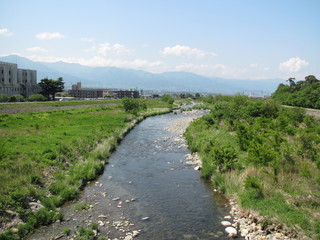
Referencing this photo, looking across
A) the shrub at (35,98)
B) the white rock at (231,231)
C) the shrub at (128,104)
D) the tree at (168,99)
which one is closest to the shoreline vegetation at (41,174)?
the white rock at (231,231)

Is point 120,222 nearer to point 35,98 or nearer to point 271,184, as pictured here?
point 271,184

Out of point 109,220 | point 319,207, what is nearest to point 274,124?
point 319,207

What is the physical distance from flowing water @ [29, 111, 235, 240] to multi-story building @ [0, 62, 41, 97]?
107095mm

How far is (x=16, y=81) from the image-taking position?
12031 cm

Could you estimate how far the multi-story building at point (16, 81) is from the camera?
112250mm

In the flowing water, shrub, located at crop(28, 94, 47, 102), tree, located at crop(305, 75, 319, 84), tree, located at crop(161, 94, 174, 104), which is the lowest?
the flowing water

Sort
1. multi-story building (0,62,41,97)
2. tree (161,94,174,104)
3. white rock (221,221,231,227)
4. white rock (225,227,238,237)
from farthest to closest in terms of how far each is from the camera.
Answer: tree (161,94,174,104) < multi-story building (0,62,41,97) < white rock (221,221,231,227) < white rock (225,227,238,237)

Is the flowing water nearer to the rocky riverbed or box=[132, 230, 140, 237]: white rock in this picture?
the rocky riverbed

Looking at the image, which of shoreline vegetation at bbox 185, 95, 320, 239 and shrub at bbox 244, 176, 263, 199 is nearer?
shoreline vegetation at bbox 185, 95, 320, 239

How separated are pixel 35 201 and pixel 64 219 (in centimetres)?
236

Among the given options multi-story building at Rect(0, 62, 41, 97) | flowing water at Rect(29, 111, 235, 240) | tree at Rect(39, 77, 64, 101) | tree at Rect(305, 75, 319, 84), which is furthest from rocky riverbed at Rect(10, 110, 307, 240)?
tree at Rect(39, 77, 64, 101)

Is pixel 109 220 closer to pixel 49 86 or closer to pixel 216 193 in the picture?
pixel 216 193

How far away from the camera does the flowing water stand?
13672mm

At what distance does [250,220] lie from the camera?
47.0 feet
